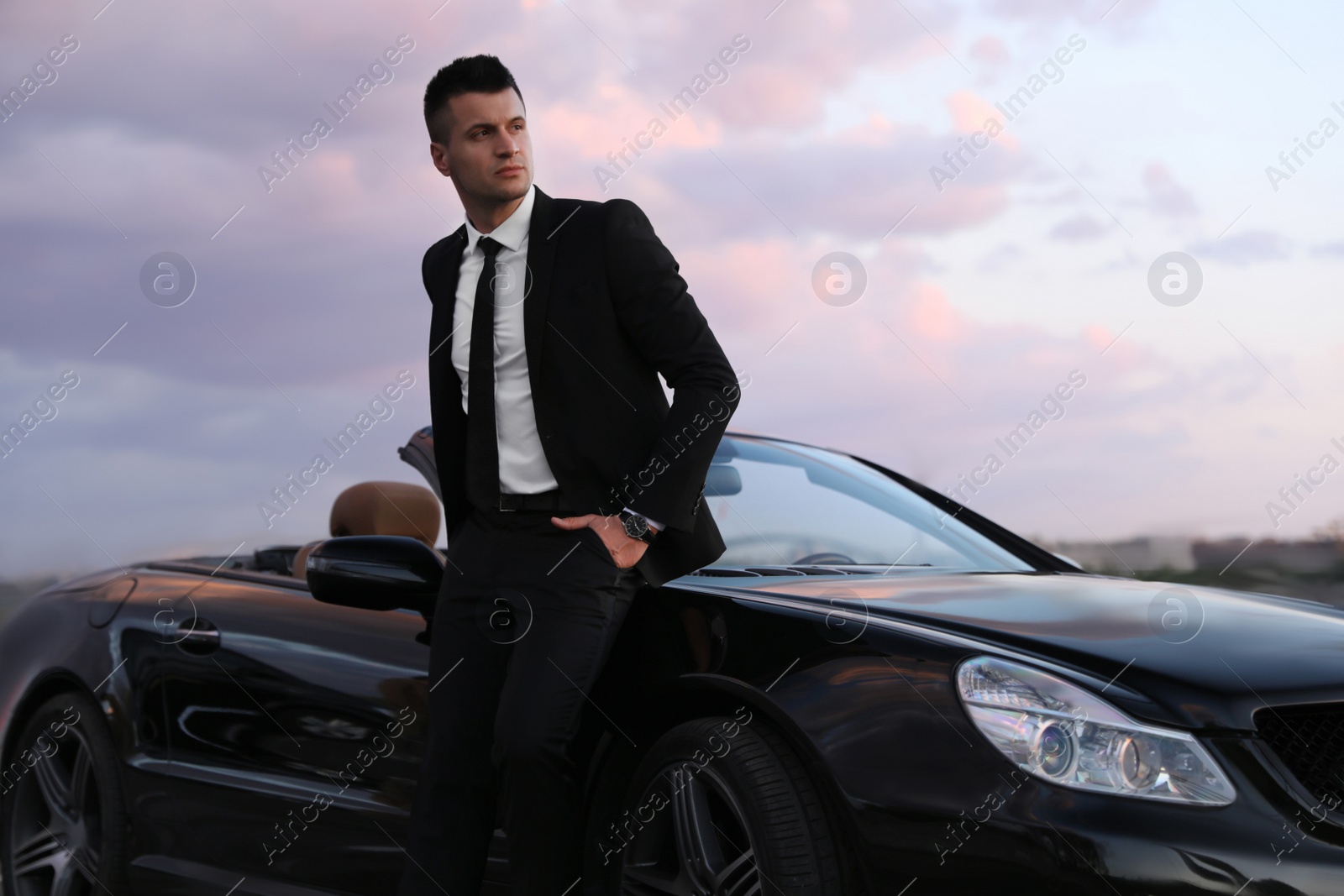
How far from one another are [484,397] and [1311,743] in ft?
5.40

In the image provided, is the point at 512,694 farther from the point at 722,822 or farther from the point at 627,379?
the point at 627,379

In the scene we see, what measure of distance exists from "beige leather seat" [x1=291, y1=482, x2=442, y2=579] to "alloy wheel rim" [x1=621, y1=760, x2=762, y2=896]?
1.45 meters

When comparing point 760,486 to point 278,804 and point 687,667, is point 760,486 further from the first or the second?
point 278,804

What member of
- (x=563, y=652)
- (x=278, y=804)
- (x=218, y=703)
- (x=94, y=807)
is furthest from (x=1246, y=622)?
(x=94, y=807)

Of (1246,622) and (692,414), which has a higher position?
(692,414)

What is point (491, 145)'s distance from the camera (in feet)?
9.84

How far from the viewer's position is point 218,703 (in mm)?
3764

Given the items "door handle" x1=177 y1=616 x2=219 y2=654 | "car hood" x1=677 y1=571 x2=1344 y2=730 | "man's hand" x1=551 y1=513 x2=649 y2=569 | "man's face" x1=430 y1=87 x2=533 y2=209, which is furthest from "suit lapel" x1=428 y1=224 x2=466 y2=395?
"door handle" x1=177 y1=616 x2=219 y2=654

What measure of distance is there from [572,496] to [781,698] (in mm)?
599

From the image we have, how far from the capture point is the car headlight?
7.43 feet

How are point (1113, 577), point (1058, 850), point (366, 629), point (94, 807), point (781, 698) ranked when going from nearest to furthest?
point (1058, 850), point (781, 698), point (366, 629), point (1113, 577), point (94, 807)

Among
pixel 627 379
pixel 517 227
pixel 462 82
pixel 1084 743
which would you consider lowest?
pixel 1084 743

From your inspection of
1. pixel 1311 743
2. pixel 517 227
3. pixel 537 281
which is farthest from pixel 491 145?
pixel 1311 743

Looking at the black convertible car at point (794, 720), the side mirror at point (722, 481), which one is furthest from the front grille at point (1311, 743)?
the side mirror at point (722, 481)
